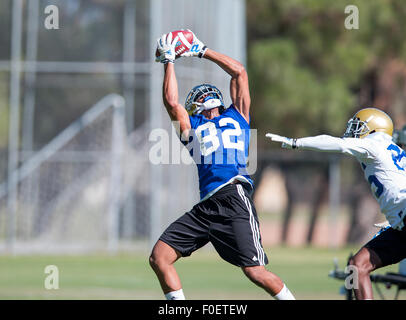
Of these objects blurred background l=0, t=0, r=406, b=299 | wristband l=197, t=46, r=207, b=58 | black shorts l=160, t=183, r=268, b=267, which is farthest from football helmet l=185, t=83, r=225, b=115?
blurred background l=0, t=0, r=406, b=299

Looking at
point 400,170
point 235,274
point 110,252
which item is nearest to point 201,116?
point 400,170

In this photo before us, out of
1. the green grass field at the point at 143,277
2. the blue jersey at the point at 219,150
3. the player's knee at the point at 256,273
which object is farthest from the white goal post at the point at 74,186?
the player's knee at the point at 256,273

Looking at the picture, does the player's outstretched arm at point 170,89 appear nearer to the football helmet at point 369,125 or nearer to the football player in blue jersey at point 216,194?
the football player in blue jersey at point 216,194

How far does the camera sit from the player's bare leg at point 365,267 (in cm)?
812

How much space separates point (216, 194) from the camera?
875 centimetres

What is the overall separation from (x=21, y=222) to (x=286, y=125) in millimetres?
9596

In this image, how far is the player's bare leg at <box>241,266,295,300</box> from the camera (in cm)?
827

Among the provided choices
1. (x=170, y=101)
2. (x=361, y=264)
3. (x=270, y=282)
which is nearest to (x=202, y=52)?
(x=170, y=101)

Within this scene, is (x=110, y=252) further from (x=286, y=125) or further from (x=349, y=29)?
(x=349, y=29)

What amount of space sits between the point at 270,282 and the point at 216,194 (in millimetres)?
1079

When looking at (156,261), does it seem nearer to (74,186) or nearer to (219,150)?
(219,150)

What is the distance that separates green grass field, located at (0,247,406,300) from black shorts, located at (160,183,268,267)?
4.16 metres

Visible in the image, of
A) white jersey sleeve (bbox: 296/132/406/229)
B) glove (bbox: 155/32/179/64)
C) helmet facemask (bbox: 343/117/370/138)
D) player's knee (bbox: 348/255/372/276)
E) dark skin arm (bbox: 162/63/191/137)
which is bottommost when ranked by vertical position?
player's knee (bbox: 348/255/372/276)

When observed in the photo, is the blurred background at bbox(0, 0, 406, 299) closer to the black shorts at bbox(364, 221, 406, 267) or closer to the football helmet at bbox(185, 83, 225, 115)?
the football helmet at bbox(185, 83, 225, 115)
